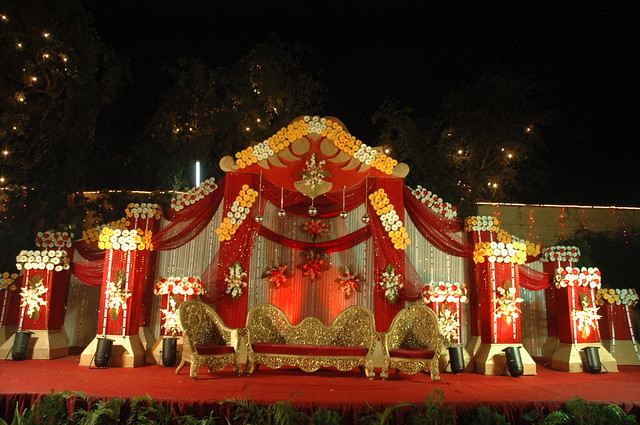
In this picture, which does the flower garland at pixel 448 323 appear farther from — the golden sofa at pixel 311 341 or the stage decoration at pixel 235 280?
the stage decoration at pixel 235 280

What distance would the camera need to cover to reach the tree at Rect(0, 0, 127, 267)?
8.95 metres

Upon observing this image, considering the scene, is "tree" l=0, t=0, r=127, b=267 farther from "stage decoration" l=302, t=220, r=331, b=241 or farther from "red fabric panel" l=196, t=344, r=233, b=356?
"red fabric panel" l=196, t=344, r=233, b=356

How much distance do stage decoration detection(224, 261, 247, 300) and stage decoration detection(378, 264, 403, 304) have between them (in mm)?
1973

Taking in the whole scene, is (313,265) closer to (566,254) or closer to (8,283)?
(566,254)

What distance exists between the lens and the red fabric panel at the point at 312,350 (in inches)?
248

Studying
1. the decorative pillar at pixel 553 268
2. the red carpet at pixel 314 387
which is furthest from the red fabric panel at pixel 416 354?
the decorative pillar at pixel 553 268

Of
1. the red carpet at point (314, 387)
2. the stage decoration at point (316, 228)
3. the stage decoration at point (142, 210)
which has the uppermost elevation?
the stage decoration at point (142, 210)

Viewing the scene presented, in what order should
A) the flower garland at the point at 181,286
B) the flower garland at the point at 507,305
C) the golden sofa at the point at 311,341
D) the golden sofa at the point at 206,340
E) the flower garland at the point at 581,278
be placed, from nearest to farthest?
the golden sofa at the point at 206,340, the golden sofa at the point at 311,341, the flower garland at the point at 507,305, the flower garland at the point at 181,286, the flower garland at the point at 581,278

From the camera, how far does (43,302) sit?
741cm

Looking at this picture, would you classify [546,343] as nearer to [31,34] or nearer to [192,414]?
[192,414]

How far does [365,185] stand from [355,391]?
10.8 ft

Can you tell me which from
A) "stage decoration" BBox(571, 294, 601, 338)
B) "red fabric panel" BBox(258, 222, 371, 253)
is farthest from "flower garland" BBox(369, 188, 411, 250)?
"stage decoration" BBox(571, 294, 601, 338)

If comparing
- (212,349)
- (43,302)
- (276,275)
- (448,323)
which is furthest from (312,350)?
(43,302)

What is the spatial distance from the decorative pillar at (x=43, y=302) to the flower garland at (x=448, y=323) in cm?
537
